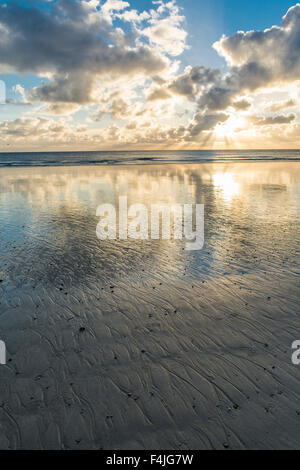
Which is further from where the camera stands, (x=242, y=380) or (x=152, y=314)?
(x=152, y=314)

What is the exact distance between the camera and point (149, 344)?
6844mm

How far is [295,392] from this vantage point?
542cm

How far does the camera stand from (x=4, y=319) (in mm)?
7910

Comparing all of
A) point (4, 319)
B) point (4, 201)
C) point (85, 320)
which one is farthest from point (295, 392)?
point (4, 201)

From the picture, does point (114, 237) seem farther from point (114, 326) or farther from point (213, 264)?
point (114, 326)

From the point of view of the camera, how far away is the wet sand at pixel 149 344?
486 centimetres

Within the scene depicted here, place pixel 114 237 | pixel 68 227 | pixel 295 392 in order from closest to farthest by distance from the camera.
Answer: pixel 295 392, pixel 114 237, pixel 68 227

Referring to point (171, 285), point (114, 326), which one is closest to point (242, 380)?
point (114, 326)

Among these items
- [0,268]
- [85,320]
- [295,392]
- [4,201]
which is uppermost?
[4,201]

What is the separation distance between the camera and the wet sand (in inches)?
191

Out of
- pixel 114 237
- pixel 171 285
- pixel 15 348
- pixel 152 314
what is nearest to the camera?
pixel 15 348
